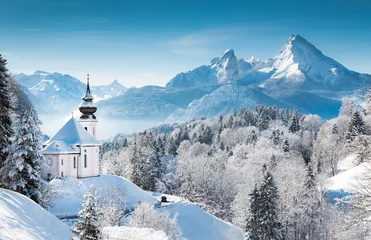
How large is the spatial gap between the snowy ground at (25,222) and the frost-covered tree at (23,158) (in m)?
6.02

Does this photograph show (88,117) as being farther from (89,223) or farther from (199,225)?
(89,223)

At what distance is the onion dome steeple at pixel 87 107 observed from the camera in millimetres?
52188

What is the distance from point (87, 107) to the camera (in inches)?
2089

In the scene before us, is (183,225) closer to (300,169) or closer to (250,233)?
(250,233)

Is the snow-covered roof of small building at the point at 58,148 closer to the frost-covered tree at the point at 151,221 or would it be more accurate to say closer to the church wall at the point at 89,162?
the church wall at the point at 89,162

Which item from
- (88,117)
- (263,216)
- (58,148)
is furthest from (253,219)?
(88,117)

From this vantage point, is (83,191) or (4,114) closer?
(4,114)

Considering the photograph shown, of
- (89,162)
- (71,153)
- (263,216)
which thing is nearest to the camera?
(263,216)

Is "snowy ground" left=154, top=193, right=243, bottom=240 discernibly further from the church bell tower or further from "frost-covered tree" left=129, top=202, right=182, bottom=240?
the church bell tower

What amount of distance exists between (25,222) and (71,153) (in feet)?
91.9

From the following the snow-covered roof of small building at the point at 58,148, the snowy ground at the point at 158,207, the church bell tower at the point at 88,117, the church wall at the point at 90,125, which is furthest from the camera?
the church wall at the point at 90,125

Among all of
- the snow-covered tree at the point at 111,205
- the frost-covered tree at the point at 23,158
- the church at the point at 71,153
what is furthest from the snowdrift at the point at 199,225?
the frost-covered tree at the point at 23,158

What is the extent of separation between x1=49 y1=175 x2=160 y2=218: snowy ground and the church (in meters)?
1.46

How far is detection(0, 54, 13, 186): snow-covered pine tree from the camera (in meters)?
26.8
